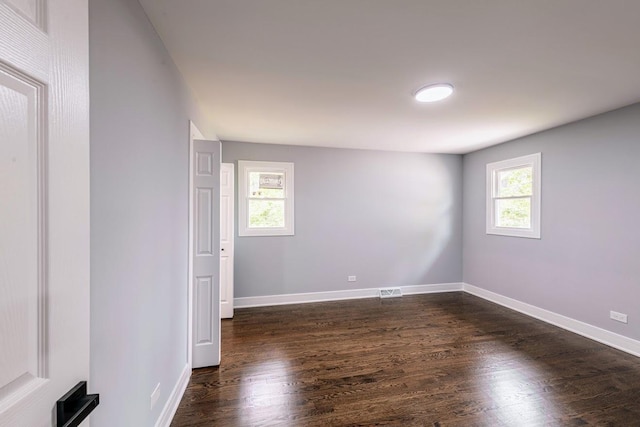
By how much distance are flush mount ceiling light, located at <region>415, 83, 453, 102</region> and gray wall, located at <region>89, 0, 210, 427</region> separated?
203 cm

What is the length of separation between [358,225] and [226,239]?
7.08ft

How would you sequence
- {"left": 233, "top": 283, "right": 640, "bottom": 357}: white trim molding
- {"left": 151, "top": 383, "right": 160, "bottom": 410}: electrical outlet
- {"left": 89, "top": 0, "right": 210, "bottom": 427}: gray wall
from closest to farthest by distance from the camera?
{"left": 89, "top": 0, "right": 210, "bottom": 427}: gray wall → {"left": 151, "top": 383, "right": 160, "bottom": 410}: electrical outlet → {"left": 233, "top": 283, "right": 640, "bottom": 357}: white trim molding

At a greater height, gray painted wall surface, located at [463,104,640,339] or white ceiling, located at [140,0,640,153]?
white ceiling, located at [140,0,640,153]

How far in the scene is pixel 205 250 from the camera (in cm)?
250

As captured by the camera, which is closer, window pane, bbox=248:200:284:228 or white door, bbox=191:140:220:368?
white door, bbox=191:140:220:368

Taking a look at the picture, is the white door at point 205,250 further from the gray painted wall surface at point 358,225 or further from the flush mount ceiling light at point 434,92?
the flush mount ceiling light at point 434,92

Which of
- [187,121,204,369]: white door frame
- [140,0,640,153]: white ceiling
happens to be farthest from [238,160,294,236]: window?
[187,121,204,369]: white door frame

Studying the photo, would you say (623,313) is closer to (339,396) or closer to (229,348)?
(339,396)

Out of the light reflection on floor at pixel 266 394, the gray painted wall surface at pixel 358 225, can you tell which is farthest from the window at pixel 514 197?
the light reflection on floor at pixel 266 394

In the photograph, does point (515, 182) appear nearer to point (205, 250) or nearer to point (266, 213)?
point (266, 213)

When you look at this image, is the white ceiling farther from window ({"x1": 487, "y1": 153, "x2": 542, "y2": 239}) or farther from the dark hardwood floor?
the dark hardwood floor

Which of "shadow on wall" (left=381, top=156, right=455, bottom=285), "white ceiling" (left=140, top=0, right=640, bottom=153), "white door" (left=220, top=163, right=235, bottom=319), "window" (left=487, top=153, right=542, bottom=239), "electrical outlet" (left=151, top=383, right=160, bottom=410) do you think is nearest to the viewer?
"white ceiling" (left=140, top=0, right=640, bottom=153)

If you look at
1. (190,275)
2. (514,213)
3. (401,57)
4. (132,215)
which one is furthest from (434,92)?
(514,213)

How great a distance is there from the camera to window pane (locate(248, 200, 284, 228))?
4305mm
